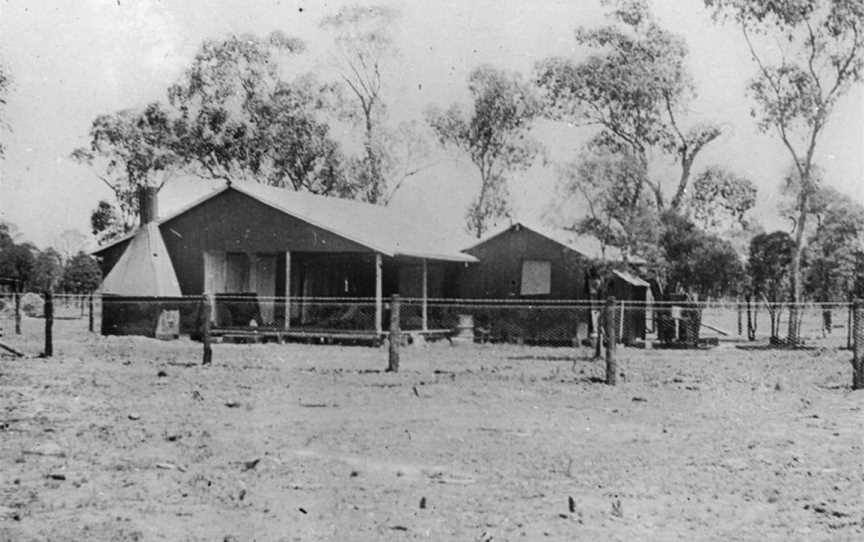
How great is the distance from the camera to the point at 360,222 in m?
27.2

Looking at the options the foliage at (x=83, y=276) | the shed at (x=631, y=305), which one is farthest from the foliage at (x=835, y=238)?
the foliage at (x=83, y=276)

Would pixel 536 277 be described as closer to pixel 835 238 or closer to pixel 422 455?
pixel 835 238

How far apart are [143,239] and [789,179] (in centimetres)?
1982

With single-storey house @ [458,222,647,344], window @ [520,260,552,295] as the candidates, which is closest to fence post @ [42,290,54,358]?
single-storey house @ [458,222,647,344]

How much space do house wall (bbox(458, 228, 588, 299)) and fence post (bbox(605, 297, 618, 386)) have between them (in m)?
10.1

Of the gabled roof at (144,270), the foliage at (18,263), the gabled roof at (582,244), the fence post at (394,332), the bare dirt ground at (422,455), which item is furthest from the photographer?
the foliage at (18,263)

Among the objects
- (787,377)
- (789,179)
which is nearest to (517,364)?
(787,377)

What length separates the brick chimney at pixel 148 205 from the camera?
26.9 m

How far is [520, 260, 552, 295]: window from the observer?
2631 cm

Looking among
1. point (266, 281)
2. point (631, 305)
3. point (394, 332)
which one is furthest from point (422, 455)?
point (631, 305)

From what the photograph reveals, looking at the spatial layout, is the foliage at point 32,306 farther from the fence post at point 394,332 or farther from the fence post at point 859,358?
the fence post at point 859,358

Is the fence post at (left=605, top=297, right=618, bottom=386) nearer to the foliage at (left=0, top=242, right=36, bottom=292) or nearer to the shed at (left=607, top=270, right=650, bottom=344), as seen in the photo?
the shed at (left=607, top=270, right=650, bottom=344)

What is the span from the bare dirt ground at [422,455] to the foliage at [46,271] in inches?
1716

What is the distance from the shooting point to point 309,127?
39.9m
